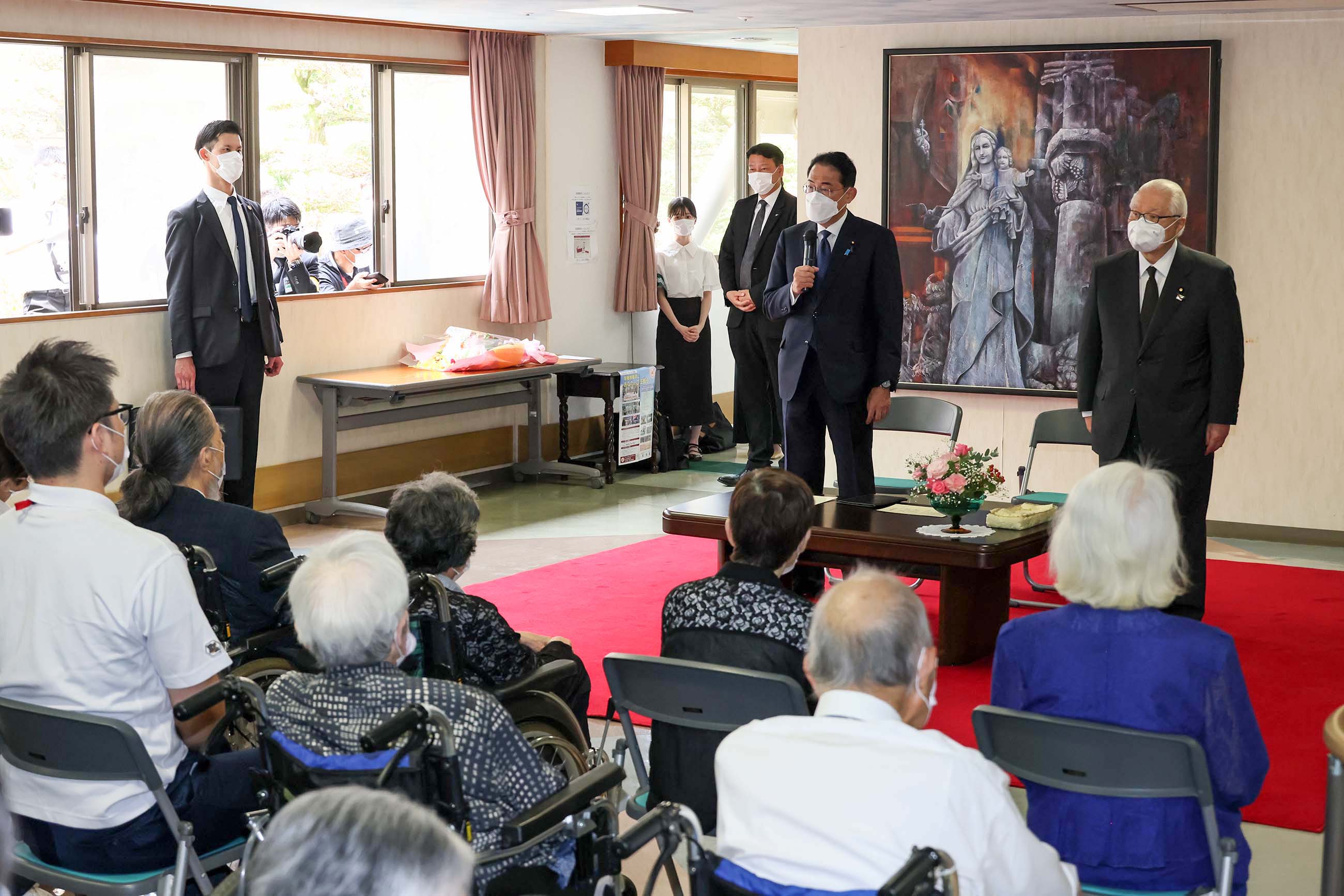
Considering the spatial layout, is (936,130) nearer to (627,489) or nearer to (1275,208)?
(1275,208)

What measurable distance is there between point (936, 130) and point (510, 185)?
2.75 meters

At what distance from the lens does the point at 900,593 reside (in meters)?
2.37

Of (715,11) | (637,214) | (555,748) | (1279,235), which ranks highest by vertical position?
(715,11)

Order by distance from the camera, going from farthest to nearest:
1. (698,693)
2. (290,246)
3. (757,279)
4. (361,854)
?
(757,279) → (290,246) → (698,693) → (361,854)

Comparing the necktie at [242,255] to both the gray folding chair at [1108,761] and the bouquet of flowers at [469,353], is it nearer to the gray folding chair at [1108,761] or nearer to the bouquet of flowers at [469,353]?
the bouquet of flowers at [469,353]

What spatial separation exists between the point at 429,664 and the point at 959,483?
109 inches

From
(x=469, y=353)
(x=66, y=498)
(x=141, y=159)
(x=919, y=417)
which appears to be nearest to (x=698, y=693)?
(x=66, y=498)

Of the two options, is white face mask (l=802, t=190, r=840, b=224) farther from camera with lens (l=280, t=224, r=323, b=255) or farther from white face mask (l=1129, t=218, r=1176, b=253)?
camera with lens (l=280, t=224, r=323, b=255)

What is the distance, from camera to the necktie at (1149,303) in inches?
227

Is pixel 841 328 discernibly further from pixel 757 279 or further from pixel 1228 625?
pixel 757 279

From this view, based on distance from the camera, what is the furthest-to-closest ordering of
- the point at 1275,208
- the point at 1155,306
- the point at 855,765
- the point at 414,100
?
the point at 414,100, the point at 1275,208, the point at 1155,306, the point at 855,765

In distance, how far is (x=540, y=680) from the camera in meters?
3.42

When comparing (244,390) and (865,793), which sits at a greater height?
(244,390)

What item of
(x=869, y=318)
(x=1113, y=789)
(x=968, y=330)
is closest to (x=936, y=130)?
(x=968, y=330)
